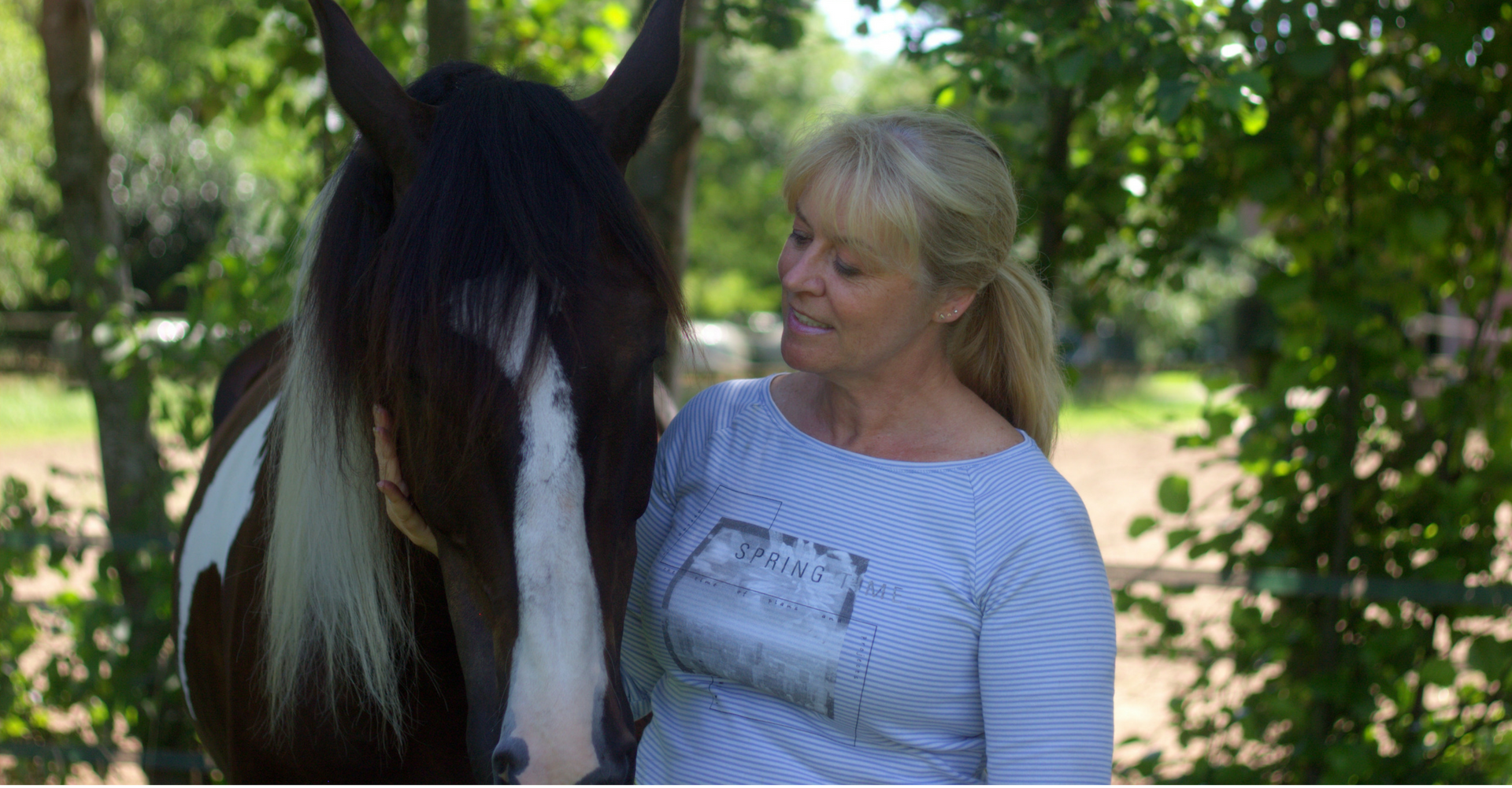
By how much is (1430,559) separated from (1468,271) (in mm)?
920

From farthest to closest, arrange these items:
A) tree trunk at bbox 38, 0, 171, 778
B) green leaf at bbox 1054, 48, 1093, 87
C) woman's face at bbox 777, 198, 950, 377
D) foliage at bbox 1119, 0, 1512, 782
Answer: tree trunk at bbox 38, 0, 171, 778 → foliage at bbox 1119, 0, 1512, 782 → green leaf at bbox 1054, 48, 1093, 87 → woman's face at bbox 777, 198, 950, 377

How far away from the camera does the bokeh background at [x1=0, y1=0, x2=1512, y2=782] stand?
2703 millimetres

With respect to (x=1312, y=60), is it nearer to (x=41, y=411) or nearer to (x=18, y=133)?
(x=18, y=133)

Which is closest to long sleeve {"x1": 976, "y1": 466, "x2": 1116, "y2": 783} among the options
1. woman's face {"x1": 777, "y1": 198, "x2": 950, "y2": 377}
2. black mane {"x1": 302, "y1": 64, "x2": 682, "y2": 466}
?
woman's face {"x1": 777, "y1": 198, "x2": 950, "y2": 377}

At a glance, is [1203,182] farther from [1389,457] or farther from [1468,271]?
[1389,457]

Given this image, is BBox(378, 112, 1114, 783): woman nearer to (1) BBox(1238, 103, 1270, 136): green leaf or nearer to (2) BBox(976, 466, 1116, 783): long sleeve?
(2) BBox(976, 466, 1116, 783): long sleeve

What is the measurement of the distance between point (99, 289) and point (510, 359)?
3051mm

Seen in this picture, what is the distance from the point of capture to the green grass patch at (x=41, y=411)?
12812mm

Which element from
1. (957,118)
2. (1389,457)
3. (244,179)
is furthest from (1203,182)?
(244,179)

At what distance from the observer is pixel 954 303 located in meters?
1.55

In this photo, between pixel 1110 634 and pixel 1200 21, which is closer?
pixel 1110 634

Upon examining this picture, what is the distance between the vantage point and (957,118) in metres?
1.52

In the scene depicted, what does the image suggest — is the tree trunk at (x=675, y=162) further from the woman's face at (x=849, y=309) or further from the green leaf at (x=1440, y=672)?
the green leaf at (x=1440, y=672)

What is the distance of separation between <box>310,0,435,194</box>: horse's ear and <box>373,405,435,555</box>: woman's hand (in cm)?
35
